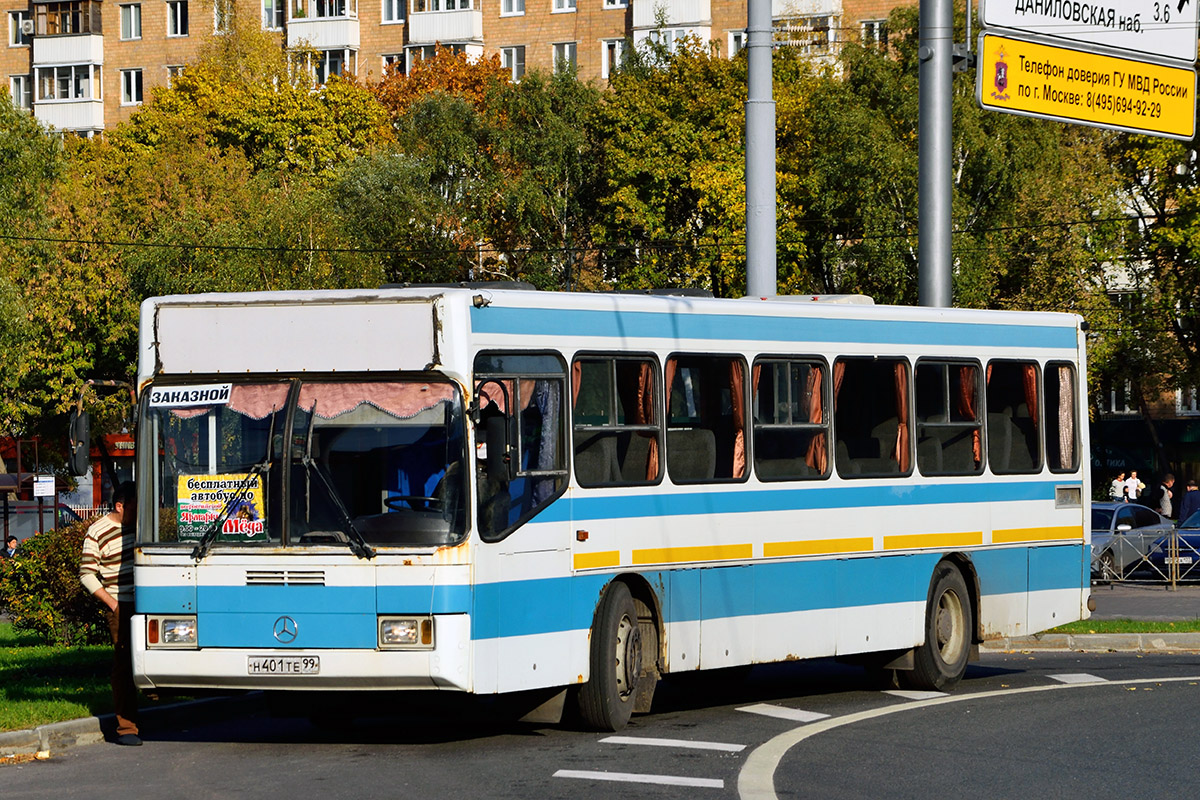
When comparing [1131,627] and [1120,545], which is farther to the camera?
[1120,545]

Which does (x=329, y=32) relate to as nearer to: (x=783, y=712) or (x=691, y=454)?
(x=691, y=454)

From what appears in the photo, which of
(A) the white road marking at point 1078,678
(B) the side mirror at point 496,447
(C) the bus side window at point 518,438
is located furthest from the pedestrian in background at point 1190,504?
(B) the side mirror at point 496,447

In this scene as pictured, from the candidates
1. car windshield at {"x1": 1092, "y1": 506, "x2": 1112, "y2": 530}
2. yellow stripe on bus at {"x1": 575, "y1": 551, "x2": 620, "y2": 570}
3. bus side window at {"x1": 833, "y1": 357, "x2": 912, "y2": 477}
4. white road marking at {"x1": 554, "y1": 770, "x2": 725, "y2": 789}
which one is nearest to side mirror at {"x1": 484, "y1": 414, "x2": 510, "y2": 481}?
yellow stripe on bus at {"x1": 575, "y1": 551, "x2": 620, "y2": 570}

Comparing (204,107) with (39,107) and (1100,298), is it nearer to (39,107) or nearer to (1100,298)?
(39,107)

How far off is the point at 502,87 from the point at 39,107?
93.3 feet

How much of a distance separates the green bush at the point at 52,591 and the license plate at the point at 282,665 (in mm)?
5843

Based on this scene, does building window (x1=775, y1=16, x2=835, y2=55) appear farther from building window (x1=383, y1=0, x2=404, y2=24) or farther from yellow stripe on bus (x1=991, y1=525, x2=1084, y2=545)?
yellow stripe on bus (x1=991, y1=525, x2=1084, y2=545)

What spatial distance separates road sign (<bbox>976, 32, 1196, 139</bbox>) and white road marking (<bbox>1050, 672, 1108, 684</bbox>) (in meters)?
5.54

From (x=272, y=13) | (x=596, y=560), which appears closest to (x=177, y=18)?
(x=272, y=13)

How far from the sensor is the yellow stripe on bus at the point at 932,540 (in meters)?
14.6

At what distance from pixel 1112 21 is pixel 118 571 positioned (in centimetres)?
1197

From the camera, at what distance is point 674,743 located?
11.7 m

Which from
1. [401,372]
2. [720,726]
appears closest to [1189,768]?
[720,726]

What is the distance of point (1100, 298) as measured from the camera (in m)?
50.4
